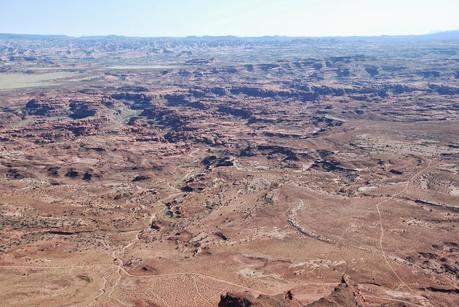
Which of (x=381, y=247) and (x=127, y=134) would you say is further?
(x=127, y=134)

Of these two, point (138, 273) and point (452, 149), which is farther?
point (452, 149)

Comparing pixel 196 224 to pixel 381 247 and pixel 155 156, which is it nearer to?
pixel 381 247

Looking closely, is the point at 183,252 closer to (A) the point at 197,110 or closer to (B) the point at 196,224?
(B) the point at 196,224

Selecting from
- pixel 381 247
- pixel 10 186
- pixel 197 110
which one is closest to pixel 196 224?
pixel 381 247

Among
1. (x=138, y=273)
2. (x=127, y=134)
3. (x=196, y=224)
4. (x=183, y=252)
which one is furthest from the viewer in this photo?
(x=127, y=134)

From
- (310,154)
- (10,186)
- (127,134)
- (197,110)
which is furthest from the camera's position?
(197,110)

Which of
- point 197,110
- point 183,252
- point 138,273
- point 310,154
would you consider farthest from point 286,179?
point 197,110

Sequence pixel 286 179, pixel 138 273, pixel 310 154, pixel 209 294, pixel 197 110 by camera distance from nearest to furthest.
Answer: pixel 209 294
pixel 138 273
pixel 286 179
pixel 310 154
pixel 197 110

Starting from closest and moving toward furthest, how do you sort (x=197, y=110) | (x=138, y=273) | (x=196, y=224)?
(x=138, y=273)
(x=196, y=224)
(x=197, y=110)
